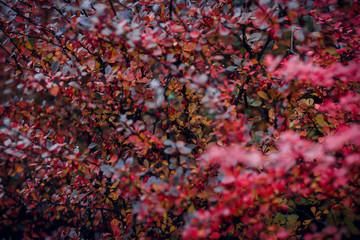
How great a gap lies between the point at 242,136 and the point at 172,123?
1173 mm

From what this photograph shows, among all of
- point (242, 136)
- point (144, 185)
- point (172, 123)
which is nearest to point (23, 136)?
point (144, 185)

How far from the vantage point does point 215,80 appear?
138 centimetres

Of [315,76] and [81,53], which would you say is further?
[81,53]

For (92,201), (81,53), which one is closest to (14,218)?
(92,201)

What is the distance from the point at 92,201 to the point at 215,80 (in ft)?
5.23

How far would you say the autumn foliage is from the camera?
1123mm

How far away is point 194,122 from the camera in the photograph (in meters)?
2.07

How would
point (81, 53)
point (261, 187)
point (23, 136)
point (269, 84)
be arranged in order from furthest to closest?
point (269, 84)
point (81, 53)
point (23, 136)
point (261, 187)

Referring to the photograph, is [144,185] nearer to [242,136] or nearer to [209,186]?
[209,186]

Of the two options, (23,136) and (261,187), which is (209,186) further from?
(23,136)

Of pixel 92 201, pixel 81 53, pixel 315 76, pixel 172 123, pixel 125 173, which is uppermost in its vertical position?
pixel 81 53

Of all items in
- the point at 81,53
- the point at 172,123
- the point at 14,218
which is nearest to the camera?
the point at 81,53

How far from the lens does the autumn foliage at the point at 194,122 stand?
3.68 feet

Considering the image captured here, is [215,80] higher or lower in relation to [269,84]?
higher
